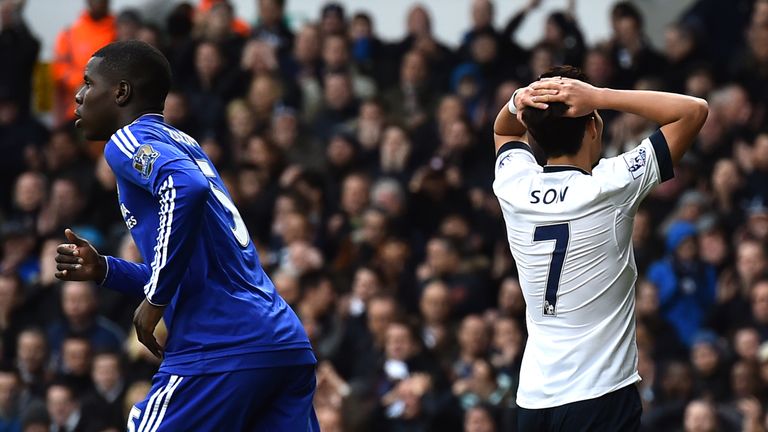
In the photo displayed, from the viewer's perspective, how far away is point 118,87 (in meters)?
5.50

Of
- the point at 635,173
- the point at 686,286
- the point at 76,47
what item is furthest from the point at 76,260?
the point at 76,47

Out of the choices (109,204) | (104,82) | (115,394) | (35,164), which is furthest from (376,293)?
(104,82)

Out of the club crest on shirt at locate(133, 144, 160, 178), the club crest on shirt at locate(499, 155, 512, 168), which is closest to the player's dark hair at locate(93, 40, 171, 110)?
the club crest on shirt at locate(133, 144, 160, 178)

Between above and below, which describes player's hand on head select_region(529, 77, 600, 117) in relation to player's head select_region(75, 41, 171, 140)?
below

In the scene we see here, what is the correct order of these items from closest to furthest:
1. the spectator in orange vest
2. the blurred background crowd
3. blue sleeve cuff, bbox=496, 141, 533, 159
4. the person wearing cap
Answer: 1. blue sleeve cuff, bbox=496, 141, 533, 159
2. the blurred background crowd
3. the person wearing cap
4. the spectator in orange vest

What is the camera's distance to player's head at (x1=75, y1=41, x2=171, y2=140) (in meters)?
5.50

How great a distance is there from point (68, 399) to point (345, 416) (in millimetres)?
2229

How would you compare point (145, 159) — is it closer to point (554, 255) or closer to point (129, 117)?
point (129, 117)

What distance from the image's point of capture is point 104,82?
5.50 m

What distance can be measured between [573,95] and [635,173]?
1.14 feet

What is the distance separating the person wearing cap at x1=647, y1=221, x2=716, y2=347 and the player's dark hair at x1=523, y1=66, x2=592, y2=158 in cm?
585

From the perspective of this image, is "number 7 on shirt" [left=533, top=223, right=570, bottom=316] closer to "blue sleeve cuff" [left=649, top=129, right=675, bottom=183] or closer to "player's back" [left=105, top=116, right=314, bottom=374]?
"blue sleeve cuff" [left=649, top=129, right=675, bottom=183]

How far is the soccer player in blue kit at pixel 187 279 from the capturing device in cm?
520

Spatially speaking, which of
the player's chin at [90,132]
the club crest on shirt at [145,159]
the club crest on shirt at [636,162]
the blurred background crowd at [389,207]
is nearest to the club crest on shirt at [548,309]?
the club crest on shirt at [636,162]
